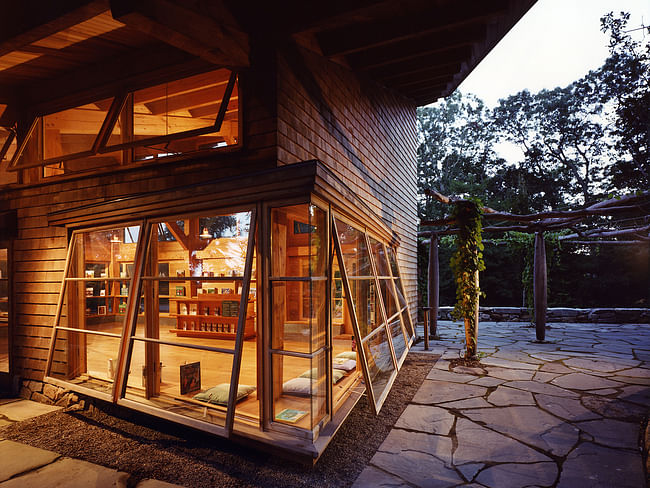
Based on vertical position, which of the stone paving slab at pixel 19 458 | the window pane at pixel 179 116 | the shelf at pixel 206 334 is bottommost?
the stone paving slab at pixel 19 458

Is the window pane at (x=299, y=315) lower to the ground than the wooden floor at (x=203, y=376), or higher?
higher

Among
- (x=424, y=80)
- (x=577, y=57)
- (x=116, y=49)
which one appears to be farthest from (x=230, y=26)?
(x=577, y=57)

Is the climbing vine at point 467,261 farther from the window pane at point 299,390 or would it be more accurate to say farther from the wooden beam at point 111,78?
the wooden beam at point 111,78

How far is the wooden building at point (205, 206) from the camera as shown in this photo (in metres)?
3.18

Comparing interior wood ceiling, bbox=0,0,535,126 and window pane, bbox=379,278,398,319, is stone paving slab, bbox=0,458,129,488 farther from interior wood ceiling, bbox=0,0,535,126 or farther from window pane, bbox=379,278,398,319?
interior wood ceiling, bbox=0,0,535,126

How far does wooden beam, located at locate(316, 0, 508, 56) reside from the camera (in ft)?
13.4

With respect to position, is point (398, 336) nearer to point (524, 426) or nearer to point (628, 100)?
point (524, 426)

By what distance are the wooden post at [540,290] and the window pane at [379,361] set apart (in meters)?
5.91

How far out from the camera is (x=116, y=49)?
4609 mm

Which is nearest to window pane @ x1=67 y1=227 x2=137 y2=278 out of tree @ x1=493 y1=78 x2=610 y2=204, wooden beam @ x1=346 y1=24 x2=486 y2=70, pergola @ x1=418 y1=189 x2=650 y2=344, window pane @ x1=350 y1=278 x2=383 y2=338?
window pane @ x1=350 y1=278 x2=383 y2=338

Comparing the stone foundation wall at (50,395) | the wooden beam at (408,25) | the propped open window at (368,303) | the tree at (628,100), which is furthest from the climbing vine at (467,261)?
the tree at (628,100)

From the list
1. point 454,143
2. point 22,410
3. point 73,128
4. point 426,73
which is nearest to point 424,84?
point 426,73

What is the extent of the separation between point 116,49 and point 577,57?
343 feet

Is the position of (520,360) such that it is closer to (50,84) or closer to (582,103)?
(50,84)
